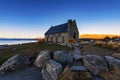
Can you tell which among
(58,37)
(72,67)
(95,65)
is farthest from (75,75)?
(58,37)

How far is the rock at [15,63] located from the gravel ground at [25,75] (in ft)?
1.46

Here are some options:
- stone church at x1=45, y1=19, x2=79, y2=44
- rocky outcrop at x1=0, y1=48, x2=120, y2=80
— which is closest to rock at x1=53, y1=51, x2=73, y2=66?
rocky outcrop at x1=0, y1=48, x2=120, y2=80

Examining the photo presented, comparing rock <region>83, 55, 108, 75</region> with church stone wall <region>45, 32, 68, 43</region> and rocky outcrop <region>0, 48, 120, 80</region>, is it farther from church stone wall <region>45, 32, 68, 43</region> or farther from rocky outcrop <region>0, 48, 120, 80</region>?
church stone wall <region>45, 32, 68, 43</region>

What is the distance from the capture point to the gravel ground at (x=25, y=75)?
761 cm

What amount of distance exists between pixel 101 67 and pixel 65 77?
A: 2805 millimetres

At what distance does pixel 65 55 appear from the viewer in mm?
9148

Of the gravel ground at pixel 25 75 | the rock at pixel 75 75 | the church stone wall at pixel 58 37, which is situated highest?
the church stone wall at pixel 58 37

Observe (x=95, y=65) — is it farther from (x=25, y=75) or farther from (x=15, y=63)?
(x=15, y=63)

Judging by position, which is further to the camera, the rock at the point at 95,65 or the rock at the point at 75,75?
the rock at the point at 95,65

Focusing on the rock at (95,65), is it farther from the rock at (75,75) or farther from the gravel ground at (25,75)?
the gravel ground at (25,75)

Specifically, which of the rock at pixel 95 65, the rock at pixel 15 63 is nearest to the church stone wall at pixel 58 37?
the rock at pixel 15 63

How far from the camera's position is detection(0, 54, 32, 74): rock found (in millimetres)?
8718

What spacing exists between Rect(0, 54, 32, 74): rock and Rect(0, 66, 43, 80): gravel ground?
446 millimetres

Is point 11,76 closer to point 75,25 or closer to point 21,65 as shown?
point 21,65
